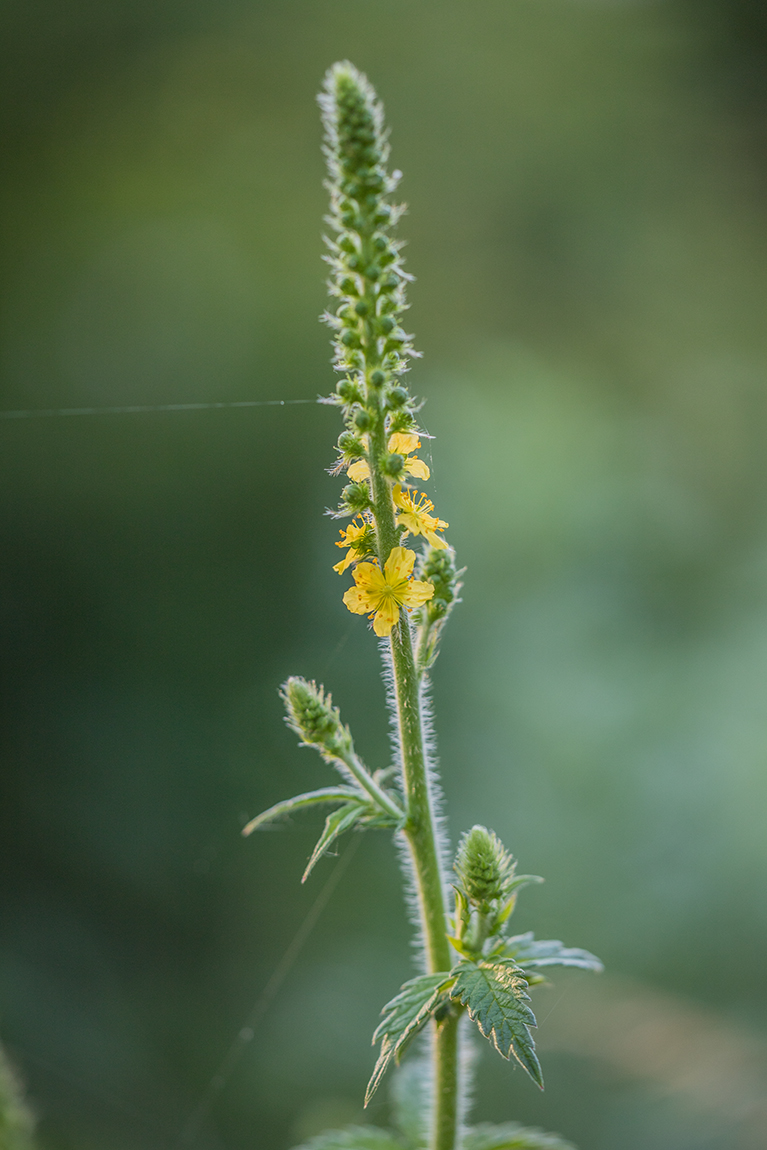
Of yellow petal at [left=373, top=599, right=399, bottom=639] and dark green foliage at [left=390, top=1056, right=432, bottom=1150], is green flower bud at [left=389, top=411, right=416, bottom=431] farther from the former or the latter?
dark green foliage at [left=390, top=1056, right=432, bottom=1150]

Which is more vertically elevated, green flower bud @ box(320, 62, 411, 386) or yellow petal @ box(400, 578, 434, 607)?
green flower bud @ box(320, 62, 411, 386)

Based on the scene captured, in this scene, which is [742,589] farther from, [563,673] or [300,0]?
[300,0]

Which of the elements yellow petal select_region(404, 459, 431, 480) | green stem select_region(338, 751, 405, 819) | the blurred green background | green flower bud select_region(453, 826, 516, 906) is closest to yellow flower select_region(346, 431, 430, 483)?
yellow petal select_region(404, 459, 431, 480)

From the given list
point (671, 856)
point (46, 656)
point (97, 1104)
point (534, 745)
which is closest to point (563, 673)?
point (534, 745)

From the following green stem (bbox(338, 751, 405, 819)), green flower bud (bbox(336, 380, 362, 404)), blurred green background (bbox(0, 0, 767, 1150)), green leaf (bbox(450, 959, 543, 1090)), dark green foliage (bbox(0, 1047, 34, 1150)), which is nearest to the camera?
green leaf (bbox(450, 959, 543, 1090))

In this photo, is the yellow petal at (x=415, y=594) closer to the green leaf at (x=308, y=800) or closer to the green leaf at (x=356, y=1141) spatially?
the green leaf at (x=308, y=800)

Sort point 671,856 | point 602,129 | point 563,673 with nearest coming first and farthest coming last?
point 671,856
point 563,673
point 602,129

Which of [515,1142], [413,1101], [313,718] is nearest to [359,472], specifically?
[313,718]

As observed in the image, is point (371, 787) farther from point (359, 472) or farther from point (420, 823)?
point (359, 472)
